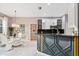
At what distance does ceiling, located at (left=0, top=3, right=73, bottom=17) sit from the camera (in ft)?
6.79

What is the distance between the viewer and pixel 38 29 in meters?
2.25

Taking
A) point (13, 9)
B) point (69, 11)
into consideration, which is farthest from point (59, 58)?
point (13, 9)

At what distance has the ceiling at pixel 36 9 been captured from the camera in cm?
207

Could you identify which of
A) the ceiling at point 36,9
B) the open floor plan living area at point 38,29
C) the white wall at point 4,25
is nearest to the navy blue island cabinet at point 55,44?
the open floor plan living area at point 38,29

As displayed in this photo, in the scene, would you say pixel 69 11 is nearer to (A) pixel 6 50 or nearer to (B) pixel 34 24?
(B) pixel 34 24

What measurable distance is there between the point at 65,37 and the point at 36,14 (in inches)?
31.6

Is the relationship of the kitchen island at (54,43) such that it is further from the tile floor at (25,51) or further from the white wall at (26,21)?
the white wall at (26,21)

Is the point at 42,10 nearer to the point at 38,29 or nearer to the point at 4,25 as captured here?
the point at 38,29

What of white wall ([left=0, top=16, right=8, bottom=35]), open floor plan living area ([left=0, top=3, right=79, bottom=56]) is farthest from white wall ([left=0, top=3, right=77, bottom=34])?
white wall ([left=0, top=16, right=8, bottom=35])

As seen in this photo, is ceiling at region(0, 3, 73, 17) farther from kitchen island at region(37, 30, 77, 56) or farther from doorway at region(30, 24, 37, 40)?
kitchen island at region(37, 30, 77, 56)

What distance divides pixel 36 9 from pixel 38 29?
440 millimetres

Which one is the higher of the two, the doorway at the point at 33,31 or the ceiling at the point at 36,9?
the ceiling at the point at 36,9

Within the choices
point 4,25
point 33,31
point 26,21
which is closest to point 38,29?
point 33,31

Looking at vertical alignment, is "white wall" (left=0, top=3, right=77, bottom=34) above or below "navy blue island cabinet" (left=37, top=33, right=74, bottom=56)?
above
